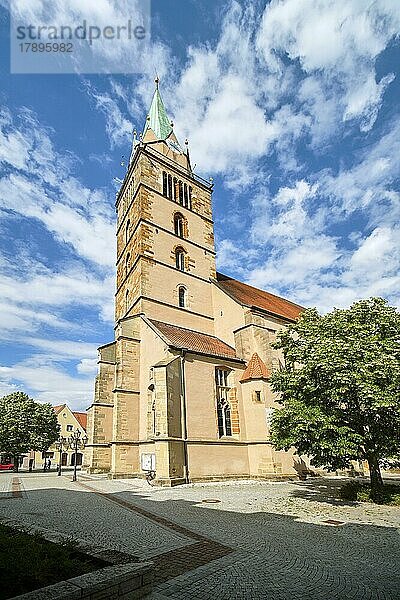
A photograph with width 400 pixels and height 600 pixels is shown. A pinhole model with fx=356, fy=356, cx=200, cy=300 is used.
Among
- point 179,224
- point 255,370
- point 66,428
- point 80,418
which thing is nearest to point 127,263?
point 179,224

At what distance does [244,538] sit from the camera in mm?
6941

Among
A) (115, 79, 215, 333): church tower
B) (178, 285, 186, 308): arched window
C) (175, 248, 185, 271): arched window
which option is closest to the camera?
(115, 79, 215, 333): church tower

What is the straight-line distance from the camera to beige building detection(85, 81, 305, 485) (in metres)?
17.7

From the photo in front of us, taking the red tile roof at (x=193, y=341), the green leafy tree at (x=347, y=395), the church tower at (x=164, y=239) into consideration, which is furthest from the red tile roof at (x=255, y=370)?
the green leafy tree at (x=347, y=395)

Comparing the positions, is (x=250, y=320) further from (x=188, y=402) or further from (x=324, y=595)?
(x=324, y=595)

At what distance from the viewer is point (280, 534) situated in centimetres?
Result: 728

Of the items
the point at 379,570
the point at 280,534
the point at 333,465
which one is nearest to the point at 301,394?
the point at 333,465

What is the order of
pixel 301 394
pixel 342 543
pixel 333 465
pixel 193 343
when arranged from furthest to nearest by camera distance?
1. pixel 193 343
2. pixel 301 394
3. pixel 333 465
4. pixel 342 543

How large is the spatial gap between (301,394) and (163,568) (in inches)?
305

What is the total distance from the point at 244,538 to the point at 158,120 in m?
36.2

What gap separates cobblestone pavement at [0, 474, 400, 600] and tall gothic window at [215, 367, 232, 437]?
624cm

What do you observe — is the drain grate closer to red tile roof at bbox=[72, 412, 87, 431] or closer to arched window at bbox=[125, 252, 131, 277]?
arched window at bbox=[125, 252, 131, 277]

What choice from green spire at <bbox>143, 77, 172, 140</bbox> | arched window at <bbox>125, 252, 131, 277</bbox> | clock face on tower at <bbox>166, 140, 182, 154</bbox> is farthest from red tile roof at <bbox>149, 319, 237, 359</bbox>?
green spire at <bbox>143, 77, 172, 140</bbox>

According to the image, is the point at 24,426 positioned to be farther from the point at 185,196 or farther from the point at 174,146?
the point at 174,146
